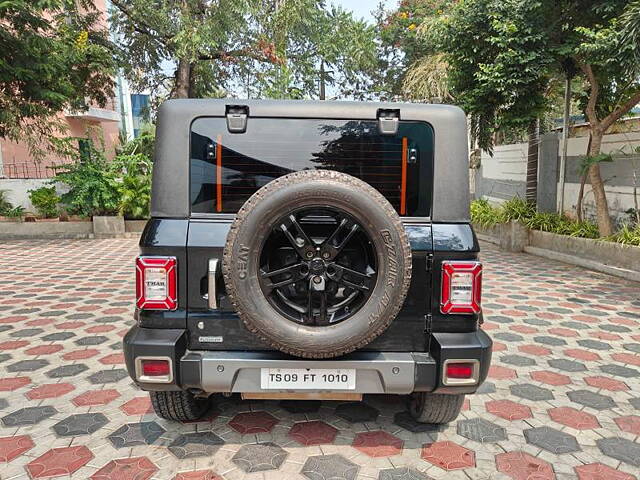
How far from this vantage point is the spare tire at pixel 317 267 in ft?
6.95

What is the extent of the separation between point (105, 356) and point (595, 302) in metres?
5.71

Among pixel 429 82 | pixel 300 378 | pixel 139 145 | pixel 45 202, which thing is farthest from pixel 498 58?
pixel 139 145

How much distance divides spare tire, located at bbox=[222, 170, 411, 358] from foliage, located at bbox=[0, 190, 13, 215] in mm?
12677

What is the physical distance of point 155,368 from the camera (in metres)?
2.30

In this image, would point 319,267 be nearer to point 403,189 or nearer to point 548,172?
point 403,189

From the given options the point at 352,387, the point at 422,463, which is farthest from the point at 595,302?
the point at 352,387

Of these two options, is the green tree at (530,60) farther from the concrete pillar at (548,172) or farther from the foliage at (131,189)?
the foliage at (131,189)

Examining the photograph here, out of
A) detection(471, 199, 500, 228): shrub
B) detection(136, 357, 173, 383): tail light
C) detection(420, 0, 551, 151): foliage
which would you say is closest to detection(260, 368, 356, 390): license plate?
detection(136, 357, 173, 383): tail light

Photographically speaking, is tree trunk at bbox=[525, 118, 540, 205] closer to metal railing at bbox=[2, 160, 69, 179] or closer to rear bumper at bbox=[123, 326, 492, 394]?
rear bumper at bbox=[123, 326, 492, 394]

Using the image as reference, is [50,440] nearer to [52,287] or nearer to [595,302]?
[52,287]

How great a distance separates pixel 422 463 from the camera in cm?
248

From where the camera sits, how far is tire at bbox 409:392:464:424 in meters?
2.70

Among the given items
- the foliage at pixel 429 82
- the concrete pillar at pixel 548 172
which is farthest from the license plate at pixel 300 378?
the foliage at pixel 429 82

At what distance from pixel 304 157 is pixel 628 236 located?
712 cm
